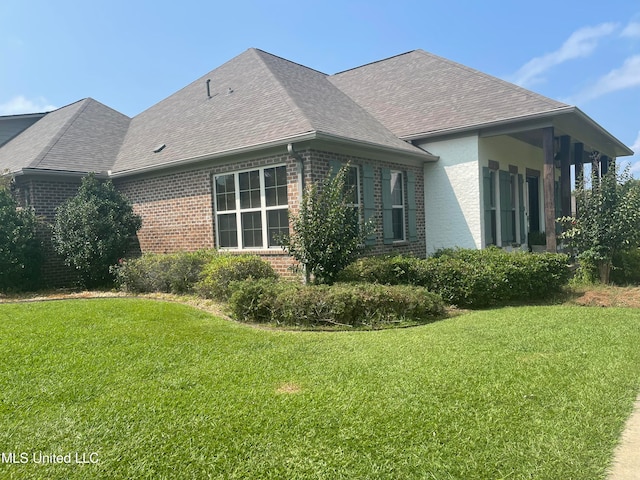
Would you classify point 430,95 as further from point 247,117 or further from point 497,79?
point 247,117

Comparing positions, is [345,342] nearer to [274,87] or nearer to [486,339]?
[486,339]

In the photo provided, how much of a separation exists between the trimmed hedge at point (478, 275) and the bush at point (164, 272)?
347 centimetres

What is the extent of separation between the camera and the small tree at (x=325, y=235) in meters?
8.46

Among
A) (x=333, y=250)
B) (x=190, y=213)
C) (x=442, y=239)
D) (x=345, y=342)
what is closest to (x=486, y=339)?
(x=345, y=342)

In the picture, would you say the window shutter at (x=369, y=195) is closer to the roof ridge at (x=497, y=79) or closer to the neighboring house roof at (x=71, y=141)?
the roof ridge at (x=497, y=79)

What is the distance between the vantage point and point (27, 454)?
310 cm

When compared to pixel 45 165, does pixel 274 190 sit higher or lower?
lower

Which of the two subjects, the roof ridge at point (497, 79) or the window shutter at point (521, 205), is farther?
the window shutter at point (521, 205)

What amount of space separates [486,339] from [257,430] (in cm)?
374

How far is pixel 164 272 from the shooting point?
1042 centimetres

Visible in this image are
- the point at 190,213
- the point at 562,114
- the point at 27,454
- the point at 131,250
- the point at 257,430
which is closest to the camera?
the point at 27,454

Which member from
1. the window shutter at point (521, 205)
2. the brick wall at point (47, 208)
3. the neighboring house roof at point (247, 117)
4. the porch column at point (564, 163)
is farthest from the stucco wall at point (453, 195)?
the brick wall at point (47, 208)

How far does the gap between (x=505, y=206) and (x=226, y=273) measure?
8.73 m

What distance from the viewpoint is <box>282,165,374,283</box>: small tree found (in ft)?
27.8
